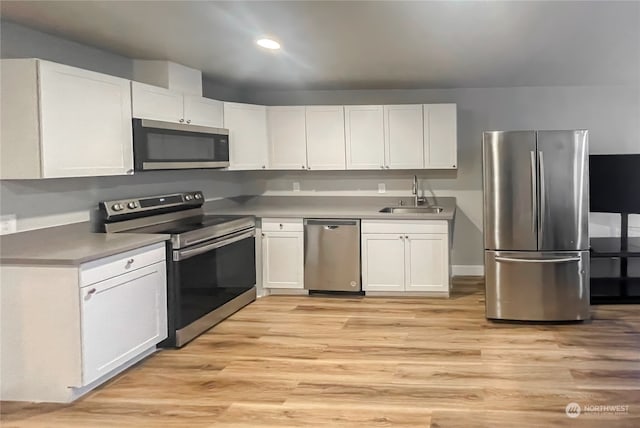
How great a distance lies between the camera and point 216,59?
469cm

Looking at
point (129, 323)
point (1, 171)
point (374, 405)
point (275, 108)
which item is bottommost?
point (374, 405)

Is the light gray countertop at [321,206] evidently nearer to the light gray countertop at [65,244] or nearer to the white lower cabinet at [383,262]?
the white lower cabinet at [383,262]

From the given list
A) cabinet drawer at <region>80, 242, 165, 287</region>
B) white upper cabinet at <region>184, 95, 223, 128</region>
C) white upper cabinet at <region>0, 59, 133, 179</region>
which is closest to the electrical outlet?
white upper cabinet at <region>0, 59, 133, 179</region>

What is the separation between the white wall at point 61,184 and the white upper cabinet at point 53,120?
0.87 feet

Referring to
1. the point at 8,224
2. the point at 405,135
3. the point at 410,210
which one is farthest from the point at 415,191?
the point at 8,224

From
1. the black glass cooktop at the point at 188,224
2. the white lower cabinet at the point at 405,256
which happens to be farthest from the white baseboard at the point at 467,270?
the black glass cooktop at the point at 188,224

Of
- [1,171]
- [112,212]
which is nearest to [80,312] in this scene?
[1,171]

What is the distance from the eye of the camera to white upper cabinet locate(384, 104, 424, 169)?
6047 mm

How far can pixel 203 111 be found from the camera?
515 cm

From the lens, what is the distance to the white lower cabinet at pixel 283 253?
580 cm

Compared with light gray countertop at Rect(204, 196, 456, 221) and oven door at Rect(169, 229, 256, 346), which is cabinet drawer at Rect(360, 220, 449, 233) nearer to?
light gray countertop at Rect(204, 196, 456, 221)

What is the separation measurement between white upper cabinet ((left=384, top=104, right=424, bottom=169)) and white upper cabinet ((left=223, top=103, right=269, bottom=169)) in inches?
48.7

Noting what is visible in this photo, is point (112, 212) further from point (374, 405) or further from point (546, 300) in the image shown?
point (546, 300)

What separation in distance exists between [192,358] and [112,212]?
1157 millimetres
